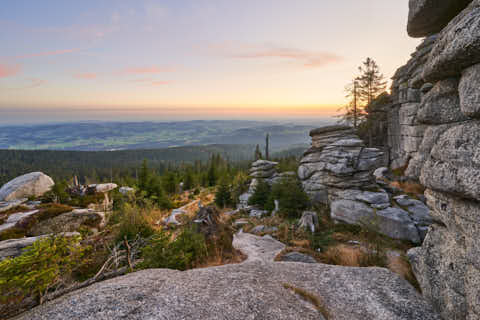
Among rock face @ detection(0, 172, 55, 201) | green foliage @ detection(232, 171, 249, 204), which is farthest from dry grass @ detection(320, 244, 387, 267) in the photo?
rock face @ detection(0, 172, 55, 201)

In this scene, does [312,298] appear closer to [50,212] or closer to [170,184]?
[50,212]

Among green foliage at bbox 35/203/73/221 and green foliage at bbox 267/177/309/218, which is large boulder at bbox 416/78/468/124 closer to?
green foliage at bbox 267/177/309/218

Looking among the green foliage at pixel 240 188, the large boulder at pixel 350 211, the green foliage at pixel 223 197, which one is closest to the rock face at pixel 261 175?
the green foliage at pixel 240 188

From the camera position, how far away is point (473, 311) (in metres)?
3.38

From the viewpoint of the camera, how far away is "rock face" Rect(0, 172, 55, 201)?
17.8 m

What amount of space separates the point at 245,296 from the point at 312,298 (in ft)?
5.15

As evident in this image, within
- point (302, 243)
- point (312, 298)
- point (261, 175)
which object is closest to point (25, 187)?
point (261, 175)

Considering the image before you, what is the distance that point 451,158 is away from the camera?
377 centimetres

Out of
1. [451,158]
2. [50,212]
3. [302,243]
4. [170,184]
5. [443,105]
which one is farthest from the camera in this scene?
→ [170,184]

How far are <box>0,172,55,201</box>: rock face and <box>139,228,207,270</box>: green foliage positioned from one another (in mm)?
20161

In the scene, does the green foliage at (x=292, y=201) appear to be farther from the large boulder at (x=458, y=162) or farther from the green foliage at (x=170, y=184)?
the green foliage at (x=170, y=184)

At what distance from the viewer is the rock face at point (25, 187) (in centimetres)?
1778

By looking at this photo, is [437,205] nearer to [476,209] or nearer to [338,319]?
[476,209]

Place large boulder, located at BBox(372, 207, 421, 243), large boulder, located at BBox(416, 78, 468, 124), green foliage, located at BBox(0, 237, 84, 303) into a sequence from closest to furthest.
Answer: green foliage, located at BBox(0, 237, 84, 303) → large boulder, located at BBox(416, 78, 468, 124) → large boulder, located at BBox(372, 207, 421, 243)
